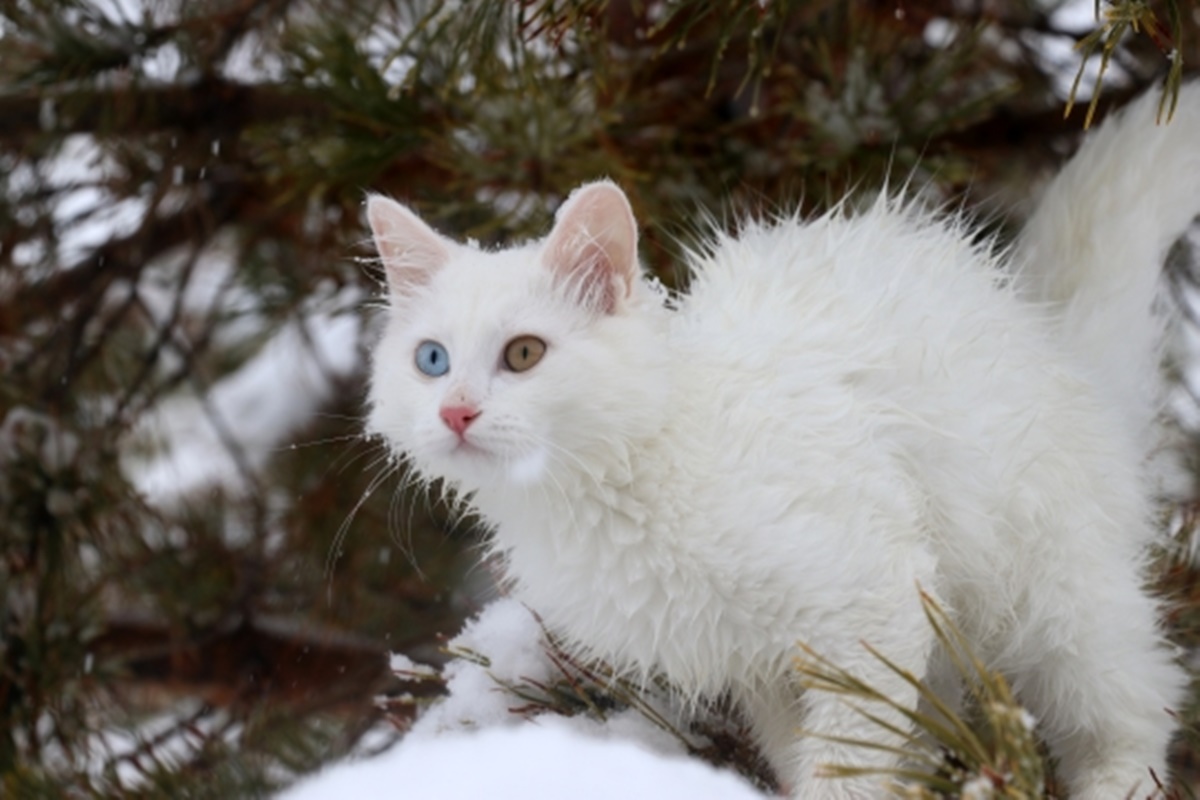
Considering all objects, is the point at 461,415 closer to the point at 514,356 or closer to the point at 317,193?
the point at 514,356

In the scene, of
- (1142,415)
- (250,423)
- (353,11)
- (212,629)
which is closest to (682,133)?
(353,11)

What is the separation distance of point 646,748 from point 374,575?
1.11 metres

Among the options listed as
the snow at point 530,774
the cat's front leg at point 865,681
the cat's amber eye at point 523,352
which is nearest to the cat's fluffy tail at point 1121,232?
the cat's front leg at point 865,681

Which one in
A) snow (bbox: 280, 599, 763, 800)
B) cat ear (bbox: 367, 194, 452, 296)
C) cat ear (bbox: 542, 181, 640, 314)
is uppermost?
cat ear (bbox: 542, 181, 640, 314)

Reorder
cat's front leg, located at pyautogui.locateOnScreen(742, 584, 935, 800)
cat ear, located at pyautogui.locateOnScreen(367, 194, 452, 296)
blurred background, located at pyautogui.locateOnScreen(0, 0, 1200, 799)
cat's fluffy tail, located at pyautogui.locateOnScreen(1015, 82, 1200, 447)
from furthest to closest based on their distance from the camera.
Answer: blurred background, located at pyautogui.locateOnScreen(0, 0, 1200, 799), cat's fluffy tail, located at pyautogui.locateOnScreen(1015, 82, 1200, 447), cat ear, located at pyautogui.locateOnScreen(367, 194, 452, 296), cat's front leg, located at pyautogui.locateOnScreen(742, 584, 935, 800)

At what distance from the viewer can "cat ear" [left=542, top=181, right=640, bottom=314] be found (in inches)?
41.7

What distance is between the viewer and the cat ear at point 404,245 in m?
1.15

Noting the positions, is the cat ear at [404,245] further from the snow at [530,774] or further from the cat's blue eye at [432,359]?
the snow at [530,774]

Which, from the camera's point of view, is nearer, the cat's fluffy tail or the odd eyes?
the odd eyes

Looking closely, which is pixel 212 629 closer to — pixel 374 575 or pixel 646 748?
pixel 374 575

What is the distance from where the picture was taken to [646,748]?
42.6 inches

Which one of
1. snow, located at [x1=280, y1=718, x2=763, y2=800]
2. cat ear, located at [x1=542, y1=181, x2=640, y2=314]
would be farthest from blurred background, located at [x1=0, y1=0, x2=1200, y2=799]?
snow, located at [x1=280, y1=718, x2=763, y2=800]

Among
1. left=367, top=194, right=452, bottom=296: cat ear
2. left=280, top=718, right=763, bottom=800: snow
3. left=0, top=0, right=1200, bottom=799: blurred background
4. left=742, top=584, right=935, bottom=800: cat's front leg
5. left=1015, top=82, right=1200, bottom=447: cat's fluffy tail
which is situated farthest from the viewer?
left=0, top=0, right=1200, bottom=799: blurred background

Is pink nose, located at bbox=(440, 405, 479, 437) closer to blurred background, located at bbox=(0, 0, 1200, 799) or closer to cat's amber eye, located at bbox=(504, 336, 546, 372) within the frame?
cat's amber eye, located at bbox=(504, 336, 546, 372)
